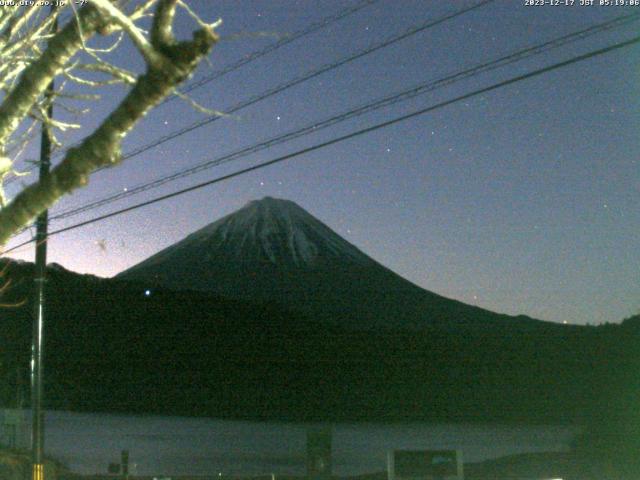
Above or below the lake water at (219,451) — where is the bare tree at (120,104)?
above

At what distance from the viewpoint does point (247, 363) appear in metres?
144

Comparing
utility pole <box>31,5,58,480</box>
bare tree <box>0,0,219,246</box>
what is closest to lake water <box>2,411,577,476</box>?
utility pole <box>31,5,58,480</box>

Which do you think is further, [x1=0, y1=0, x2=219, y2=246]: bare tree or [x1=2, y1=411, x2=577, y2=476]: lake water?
[x1=2, y1=411, x2=577, y2=476]: lake water

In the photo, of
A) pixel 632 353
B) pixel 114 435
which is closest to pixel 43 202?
pixel 632 353

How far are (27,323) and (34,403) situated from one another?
2578 inches

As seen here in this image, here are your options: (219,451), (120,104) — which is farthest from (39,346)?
(219,451)

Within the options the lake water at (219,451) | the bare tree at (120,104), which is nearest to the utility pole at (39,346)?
the lake water at (219,451)

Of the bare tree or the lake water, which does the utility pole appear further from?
the bare tree

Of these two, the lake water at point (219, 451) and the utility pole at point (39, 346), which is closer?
the utility pole at point (39, 346)

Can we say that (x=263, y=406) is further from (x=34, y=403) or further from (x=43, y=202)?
(x=43, y=202)

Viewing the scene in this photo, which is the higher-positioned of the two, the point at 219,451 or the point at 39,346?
the point at 39,346

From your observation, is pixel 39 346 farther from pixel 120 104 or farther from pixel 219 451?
pixel 219 451

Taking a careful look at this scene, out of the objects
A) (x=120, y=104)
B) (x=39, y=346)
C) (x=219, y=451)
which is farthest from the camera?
(x=219, y=451)

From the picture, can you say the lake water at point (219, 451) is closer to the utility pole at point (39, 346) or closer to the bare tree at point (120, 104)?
the utility pole at point (39, 346)
